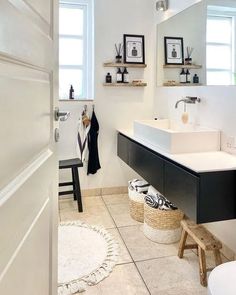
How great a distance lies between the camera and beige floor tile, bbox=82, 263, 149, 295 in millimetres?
1717

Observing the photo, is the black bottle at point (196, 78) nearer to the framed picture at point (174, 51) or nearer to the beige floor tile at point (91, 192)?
the framed picture at point (174, 51)

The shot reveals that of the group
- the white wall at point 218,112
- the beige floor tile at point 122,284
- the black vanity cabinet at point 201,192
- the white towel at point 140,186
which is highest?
the white wall at point 218,112

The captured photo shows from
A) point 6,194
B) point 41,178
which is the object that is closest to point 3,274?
point 6,194

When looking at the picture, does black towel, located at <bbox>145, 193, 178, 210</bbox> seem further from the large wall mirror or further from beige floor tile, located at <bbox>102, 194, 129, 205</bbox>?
the large wall mirror

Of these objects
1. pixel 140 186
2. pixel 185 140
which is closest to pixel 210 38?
pixel 185 140

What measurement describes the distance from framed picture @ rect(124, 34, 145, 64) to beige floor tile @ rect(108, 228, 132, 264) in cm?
190

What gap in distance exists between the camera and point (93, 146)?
10.6 feet

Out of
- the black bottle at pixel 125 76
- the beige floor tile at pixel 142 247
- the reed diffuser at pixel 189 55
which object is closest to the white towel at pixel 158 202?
the beige floor tile at pixel 142 247

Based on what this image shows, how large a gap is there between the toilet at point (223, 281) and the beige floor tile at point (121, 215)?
59.6 inches

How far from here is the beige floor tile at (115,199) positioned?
3232 millimetres

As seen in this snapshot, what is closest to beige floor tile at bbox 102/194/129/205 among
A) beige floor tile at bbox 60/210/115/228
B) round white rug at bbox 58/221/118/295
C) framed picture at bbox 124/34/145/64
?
beige floor tile at bbox 60/210/115/228

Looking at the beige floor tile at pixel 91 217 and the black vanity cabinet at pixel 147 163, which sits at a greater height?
the black vanity cabinet at pixel 147 163

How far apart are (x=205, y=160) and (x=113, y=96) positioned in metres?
1.77

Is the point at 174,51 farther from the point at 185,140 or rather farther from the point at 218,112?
the point at 185,140
